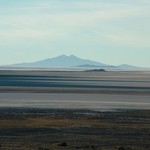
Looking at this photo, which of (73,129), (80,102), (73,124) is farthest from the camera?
(80,102)

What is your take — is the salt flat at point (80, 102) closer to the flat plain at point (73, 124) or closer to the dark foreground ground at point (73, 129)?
the flat plain at point (73, 124)

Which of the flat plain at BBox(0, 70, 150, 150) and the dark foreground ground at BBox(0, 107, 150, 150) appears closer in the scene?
the dark foreground ground at BBox(0, 107, 150, 150)

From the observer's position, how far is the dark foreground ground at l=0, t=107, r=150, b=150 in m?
24.7

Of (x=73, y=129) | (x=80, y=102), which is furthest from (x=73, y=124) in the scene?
(x=80, y=102)

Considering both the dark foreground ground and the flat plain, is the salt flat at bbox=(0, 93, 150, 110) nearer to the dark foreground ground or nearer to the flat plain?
the flat plain

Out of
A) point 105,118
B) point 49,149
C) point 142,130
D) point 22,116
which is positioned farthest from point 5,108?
point 49,149

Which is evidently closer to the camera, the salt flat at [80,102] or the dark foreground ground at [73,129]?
the dark foreground ground at [73,129]

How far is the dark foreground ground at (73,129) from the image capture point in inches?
973

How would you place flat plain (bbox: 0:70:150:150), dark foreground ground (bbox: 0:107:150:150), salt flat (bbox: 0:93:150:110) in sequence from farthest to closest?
1. salt flat (bbox: 0:93:150:110)
2. flat plain (bbox: 0:70:150:150)
3. dark foreground ground (bbox: 0:107:150:150)

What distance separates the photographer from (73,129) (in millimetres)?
31672

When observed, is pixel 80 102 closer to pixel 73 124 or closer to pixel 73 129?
pixel 73 124

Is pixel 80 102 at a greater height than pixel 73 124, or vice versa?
pixel 80 102

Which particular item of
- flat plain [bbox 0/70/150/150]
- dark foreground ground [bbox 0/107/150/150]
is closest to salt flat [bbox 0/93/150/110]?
flat plain [bbox 0/70/150/150]

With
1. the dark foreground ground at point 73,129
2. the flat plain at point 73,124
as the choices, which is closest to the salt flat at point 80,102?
the flat plain at point 73,124
